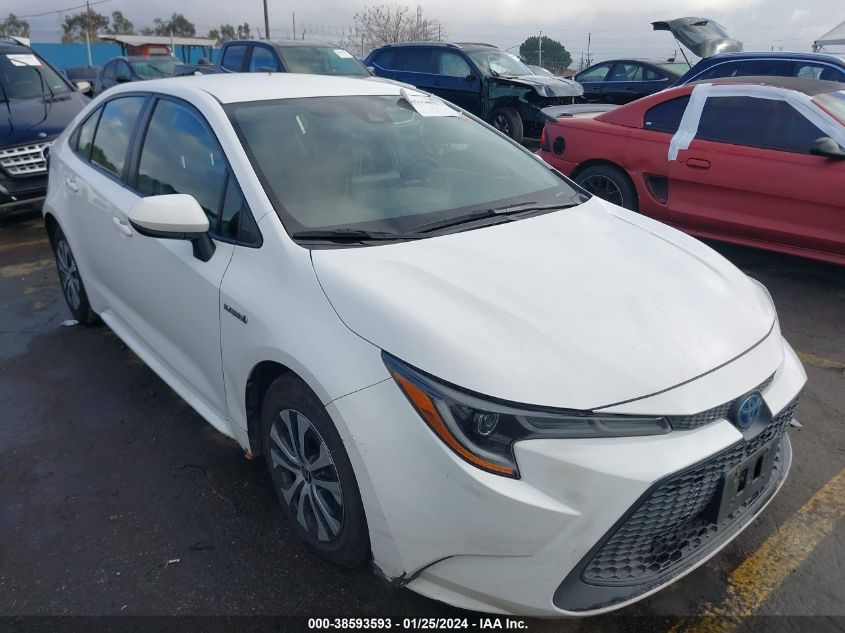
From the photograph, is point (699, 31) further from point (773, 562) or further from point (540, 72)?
point (773, 562)

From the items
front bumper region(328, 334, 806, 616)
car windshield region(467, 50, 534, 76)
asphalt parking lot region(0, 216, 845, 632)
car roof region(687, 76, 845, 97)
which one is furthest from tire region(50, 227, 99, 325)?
car windshield region(467, 50, 534, 76)

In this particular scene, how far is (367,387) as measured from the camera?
1.94 meters

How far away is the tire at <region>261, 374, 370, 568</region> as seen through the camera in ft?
6.88

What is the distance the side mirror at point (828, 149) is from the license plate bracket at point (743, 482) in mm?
3480

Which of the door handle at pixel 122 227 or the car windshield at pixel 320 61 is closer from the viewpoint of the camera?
the door handle at pixel 122 227

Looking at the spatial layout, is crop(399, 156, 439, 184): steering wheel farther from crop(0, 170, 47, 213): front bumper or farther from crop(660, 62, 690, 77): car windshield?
crop(660, 62, 690, 77): car windshield

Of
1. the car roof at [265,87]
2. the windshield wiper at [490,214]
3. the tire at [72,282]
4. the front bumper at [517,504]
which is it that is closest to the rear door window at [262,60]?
the tire at [72,282]

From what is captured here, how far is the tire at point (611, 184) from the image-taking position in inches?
234

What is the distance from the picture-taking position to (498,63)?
11.5m

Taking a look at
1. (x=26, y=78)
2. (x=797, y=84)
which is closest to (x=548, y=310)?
(x=797, y=84)

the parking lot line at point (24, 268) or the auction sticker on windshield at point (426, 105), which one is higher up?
the auction sticker on windshield at point (426, 105)

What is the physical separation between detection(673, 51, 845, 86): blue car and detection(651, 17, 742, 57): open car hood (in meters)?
2.03

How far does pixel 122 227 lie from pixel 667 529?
274 centimetres

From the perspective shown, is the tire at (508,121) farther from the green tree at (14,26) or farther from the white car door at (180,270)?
the green tree at (14,26)
